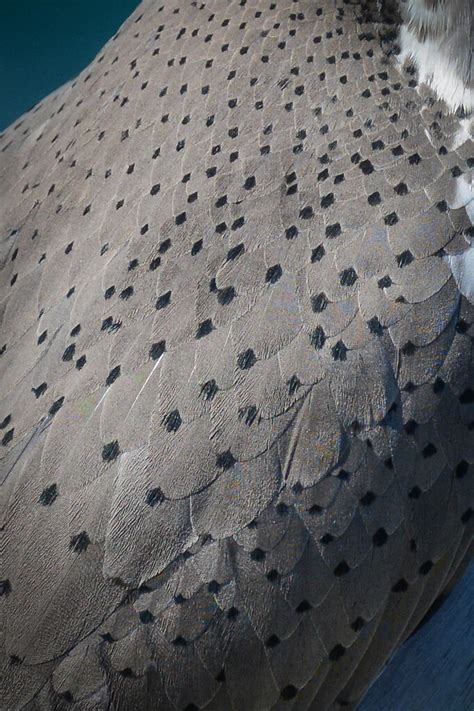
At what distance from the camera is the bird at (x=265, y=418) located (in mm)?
600

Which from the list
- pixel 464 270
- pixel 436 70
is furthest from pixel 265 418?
pixel 436 70

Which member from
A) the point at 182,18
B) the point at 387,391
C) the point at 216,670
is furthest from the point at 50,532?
the point at 182,18

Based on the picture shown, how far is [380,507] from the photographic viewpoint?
0.61 meters

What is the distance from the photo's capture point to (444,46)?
68 centimetres

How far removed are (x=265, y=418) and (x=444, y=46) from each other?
0.34 meters

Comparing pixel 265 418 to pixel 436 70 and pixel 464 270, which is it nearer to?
pixel 464 270

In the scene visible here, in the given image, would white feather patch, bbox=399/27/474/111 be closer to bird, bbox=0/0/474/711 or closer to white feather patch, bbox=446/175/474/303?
bird, bbox=0/0/474/711

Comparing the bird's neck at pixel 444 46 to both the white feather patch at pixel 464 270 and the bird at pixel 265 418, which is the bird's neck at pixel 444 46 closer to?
the bird at pixel 265 418

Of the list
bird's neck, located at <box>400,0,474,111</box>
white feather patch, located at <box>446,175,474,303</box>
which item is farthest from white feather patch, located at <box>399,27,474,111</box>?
white feather patch, located at <box>446,175,474,303</box>

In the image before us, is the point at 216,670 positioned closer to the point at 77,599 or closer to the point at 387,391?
the point at 77,599

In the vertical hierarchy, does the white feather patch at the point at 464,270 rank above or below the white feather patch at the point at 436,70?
below

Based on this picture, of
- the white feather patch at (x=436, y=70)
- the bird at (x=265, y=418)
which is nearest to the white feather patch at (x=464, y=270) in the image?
the bird at (x=265, y=418)

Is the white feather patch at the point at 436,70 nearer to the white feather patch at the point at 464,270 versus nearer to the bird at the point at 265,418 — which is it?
the bird at the point at 265,418

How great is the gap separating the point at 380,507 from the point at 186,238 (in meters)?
0.26
